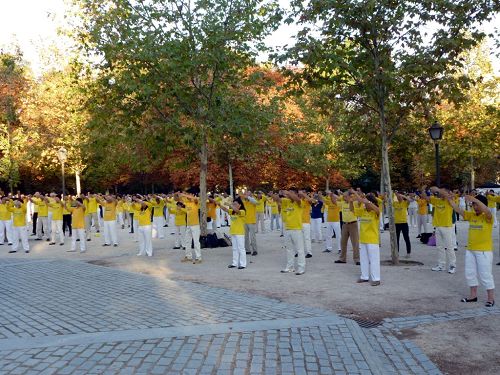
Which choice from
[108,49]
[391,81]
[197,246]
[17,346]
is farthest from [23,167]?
[17,346]

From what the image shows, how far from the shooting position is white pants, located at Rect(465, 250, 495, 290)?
8578 mm

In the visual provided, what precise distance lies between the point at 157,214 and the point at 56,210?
3939 mm

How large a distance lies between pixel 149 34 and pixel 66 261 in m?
7.86

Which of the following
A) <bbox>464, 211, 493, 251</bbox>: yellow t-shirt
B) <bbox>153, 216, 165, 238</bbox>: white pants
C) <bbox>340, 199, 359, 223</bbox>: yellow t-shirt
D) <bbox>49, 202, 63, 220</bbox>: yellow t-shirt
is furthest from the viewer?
<bbox>153, 216, 165, 238</bbox>: white pants

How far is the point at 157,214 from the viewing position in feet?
70.6

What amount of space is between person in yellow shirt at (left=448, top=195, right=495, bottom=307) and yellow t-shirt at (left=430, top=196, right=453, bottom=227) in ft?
10.2

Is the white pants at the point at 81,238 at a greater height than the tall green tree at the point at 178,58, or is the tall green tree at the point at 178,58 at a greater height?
the tall green tree at the point at 178,58

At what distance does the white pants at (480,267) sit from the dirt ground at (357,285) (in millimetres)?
401

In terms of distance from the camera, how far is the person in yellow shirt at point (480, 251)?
859cm

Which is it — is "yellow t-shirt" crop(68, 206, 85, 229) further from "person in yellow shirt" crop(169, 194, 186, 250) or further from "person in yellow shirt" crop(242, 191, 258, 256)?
"person in yellow shirt" crop(242, 191, 258, 256)

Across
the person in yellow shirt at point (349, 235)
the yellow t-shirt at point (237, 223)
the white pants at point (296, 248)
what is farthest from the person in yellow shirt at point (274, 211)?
the white pants at point (296, 248)

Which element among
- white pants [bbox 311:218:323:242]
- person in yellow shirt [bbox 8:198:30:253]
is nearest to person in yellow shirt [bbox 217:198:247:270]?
white pants [bbox 311:218:323:242]

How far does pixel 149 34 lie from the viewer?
57.2 feet

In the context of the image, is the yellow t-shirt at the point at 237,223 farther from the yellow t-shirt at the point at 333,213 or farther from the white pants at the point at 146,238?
the yellow t-shirt at the point at 333,213
